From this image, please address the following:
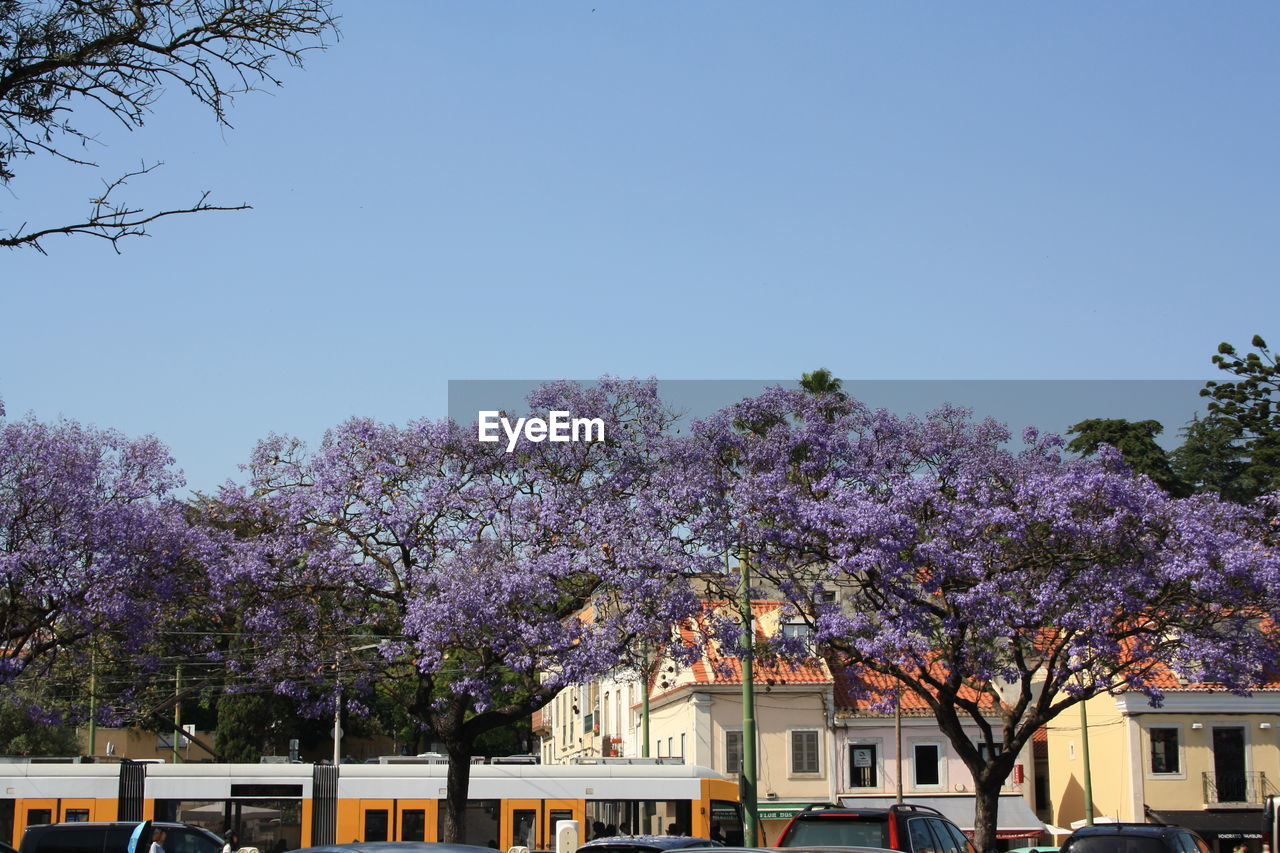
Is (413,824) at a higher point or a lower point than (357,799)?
lower

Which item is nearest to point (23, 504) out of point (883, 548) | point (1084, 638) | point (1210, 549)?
point (883, 548)

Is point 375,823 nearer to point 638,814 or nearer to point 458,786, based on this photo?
point 458,786

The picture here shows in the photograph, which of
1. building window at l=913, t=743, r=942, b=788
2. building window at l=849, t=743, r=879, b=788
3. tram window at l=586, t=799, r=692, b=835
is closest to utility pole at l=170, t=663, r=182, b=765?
tram window at l=586, t=799, r=692, b=835

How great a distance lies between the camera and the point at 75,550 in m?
28.2

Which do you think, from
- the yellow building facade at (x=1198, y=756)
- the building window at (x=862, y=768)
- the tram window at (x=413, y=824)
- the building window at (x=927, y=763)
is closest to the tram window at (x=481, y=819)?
the tram window at (x=413, y=824)

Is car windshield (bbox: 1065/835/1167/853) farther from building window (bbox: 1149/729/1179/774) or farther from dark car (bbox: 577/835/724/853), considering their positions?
building window (bbox: 1149/729/1179/774)

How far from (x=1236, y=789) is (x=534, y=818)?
25.2 meters

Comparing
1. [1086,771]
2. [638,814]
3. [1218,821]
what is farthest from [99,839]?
[1218,821]

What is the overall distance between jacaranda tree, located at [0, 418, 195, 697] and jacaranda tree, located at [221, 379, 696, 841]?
1636mm

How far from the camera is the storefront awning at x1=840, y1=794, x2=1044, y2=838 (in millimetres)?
45875

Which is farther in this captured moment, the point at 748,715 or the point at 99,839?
the point at 748,715

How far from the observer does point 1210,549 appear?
27625mm

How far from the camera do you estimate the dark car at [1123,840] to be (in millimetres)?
17141

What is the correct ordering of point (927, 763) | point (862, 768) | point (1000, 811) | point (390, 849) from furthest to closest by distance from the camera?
point (927, 763) → point (862, 768) → point (1000, 811) → point (390, 849)
